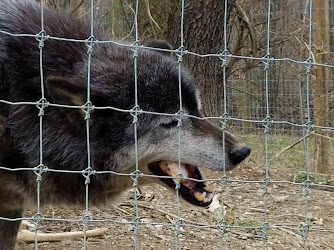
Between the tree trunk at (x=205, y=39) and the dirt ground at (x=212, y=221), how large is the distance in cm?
98

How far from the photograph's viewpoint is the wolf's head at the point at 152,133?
2939mm

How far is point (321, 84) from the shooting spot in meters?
7.29

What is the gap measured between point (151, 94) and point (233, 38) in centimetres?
406

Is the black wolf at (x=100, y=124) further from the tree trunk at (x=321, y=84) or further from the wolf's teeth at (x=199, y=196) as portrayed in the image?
the tree trunk at (x=321, y=84)

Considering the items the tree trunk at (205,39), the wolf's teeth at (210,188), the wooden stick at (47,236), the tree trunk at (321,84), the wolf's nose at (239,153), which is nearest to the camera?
the wolf's nose at (239,153)

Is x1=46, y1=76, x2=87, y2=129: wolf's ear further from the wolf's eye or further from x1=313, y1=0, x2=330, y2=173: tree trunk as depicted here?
x1=313, y1=0, x2=330, y2=173: tree trunk

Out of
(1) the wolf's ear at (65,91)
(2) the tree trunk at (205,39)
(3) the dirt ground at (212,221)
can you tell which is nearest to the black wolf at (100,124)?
(1) the wolf's ear at (65,91)

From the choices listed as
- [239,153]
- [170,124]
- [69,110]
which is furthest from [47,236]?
[239,153]

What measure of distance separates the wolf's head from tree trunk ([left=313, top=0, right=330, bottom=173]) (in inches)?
176

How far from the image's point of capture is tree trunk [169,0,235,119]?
5.54 metres

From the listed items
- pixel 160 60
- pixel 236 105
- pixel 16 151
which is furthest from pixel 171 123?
pixel 236 105

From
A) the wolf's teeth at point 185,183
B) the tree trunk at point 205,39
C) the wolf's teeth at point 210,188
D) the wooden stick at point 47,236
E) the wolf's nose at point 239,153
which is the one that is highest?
the tree trunk at point 205,39

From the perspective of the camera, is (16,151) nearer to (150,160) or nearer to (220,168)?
(150,160)

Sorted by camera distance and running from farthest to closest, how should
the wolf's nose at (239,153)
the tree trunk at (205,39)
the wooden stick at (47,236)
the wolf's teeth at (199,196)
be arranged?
the tree trunk at (205,39), the wooden stick at (47,236), the wolf's teeth at (199,196), the wolf's nose at (239,153)
